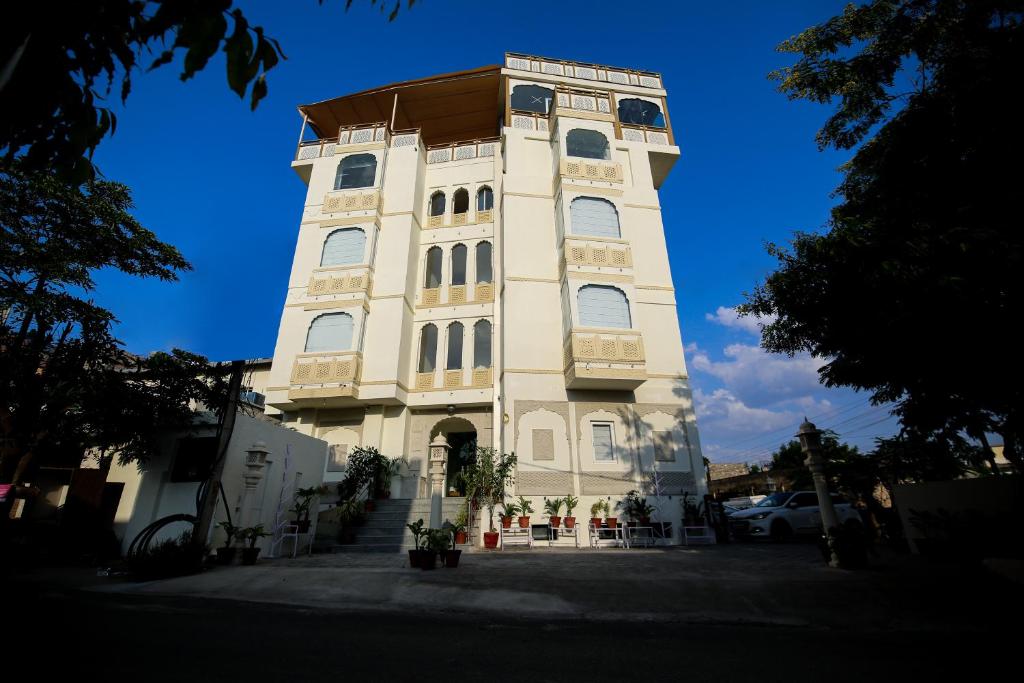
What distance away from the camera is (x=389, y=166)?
61.7ft

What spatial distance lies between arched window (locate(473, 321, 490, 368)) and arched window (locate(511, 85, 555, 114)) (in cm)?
945

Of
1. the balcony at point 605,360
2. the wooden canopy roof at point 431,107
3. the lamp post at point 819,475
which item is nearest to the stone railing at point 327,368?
the balcony at point 605,360

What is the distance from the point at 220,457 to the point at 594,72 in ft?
67.8

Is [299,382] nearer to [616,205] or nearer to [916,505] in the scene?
[616,205]

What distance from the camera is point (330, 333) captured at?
1566 centimetres

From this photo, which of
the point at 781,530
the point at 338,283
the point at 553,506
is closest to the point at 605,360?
the point at 553,506

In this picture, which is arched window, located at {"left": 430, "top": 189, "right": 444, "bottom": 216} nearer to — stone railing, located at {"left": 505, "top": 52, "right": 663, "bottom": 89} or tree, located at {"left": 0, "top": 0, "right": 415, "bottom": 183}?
stone railing, located at {"left": 505, "top": 52, "right": 663, "bottom": 89}

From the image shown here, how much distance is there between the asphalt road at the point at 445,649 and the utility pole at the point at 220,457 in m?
3.05

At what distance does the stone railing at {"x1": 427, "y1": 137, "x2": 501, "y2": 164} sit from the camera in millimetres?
19547

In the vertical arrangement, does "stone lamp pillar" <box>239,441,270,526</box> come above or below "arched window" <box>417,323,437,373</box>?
below

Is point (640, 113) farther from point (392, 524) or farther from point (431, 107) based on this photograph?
point (392, 524)

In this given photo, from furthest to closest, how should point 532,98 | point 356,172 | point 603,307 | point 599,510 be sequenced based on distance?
point 532,98 < point 356,172 < point 603,307 < point 599,510

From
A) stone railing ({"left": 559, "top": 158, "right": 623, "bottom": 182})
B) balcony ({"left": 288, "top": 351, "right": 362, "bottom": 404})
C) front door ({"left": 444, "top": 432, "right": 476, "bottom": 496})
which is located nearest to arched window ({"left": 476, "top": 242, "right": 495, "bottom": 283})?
stone railing ({"left": 559, "top": 158, "right": 623, "bottom": 182})

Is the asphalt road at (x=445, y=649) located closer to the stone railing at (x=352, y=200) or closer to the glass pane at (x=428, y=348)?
the glass pane at (x=428, y=348)
